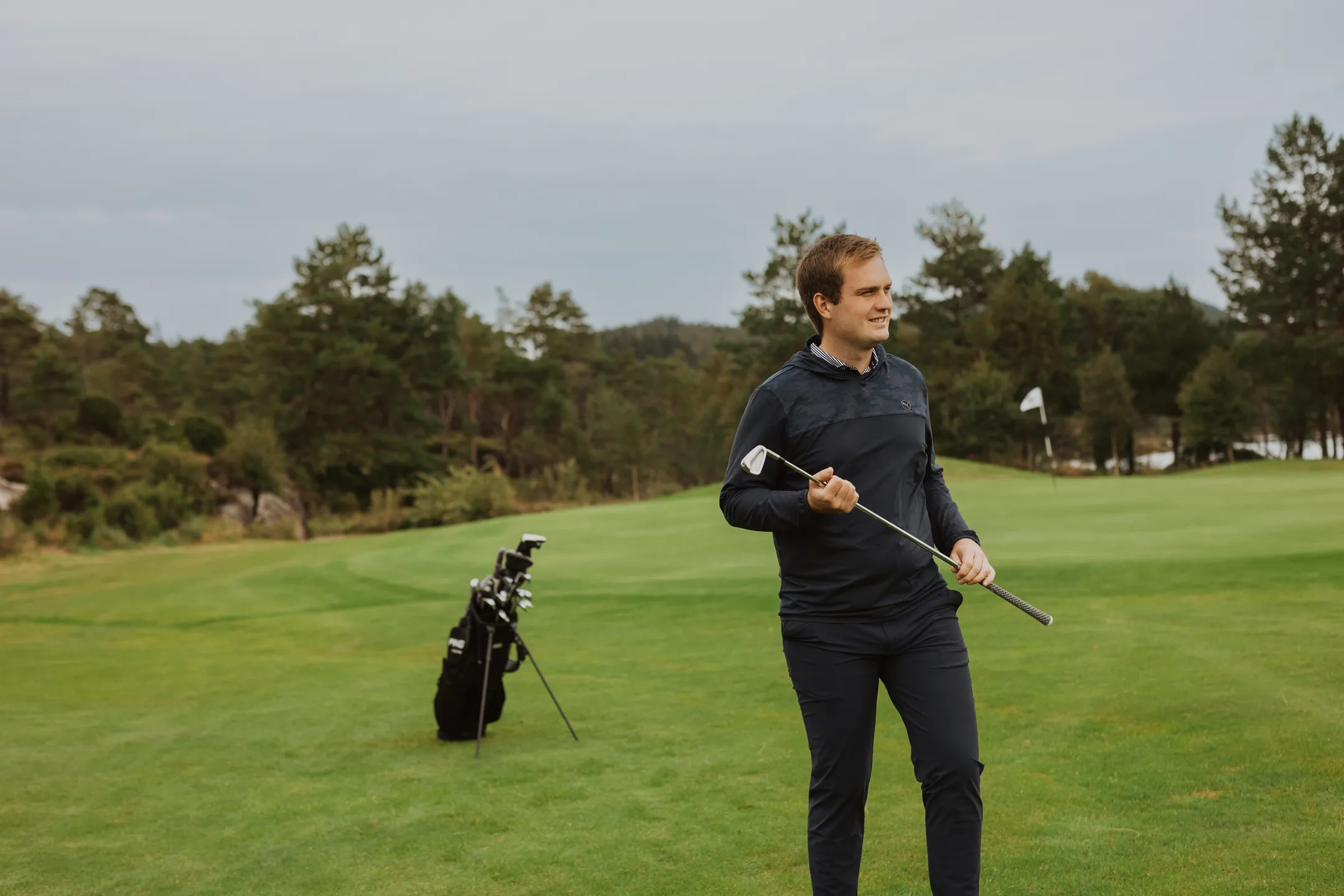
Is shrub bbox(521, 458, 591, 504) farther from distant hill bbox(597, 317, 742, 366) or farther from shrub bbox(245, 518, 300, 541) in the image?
distant hill bbox(597, 317, 742, 366)

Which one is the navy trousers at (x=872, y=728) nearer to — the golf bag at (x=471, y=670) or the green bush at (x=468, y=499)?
the golf bag at (x=471, y=670)

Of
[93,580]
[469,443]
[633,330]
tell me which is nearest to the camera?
[93,580]

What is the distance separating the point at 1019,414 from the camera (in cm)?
5100

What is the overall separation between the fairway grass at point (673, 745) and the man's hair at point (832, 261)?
86.6 inches

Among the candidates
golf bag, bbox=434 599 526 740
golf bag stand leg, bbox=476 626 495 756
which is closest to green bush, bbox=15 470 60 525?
golf bag, bbox=434 599 526 740

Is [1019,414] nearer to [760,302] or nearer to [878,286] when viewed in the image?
[760,302]

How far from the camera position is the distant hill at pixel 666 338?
410 ft

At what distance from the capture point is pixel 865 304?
3.38 m

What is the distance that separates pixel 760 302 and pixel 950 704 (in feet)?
193

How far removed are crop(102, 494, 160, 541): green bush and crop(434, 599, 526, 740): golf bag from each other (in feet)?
84.7

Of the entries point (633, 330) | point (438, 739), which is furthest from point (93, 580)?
point (633, 330)

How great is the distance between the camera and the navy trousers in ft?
10.7


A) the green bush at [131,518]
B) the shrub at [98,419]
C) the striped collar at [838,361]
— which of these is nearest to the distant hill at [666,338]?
the shrub at [98,419]

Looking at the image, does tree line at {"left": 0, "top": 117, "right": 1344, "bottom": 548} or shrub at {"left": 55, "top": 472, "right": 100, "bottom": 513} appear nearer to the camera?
shrub at {"left": 55, "top": 472, "right": 100, "bottom": 513}
